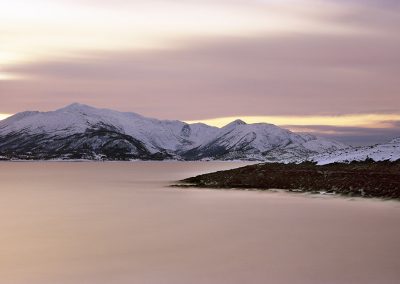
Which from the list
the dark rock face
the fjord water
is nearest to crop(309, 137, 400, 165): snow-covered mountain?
the dark rock face

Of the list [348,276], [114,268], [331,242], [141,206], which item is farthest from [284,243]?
[141,206]

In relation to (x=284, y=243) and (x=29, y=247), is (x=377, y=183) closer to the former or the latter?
(x=284, y=243)

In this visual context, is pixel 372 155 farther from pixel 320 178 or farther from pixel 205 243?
pixel 205 243

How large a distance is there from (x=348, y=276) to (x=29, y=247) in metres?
16.7

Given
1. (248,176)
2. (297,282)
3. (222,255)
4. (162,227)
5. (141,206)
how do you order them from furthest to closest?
(248,176) < (141,206) < (162,227) < (222,255) < (297,282)

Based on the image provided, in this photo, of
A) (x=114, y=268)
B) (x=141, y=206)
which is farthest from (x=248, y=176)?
(x=114, y=268)

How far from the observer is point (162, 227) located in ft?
120

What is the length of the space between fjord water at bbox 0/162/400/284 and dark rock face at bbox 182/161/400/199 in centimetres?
644

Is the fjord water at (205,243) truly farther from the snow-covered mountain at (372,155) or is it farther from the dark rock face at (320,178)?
the snow-covered mountain at (372,155)

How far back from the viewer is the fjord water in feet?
68.8

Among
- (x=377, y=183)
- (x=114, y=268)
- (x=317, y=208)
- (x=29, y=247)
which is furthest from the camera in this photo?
(x=377, y=183)

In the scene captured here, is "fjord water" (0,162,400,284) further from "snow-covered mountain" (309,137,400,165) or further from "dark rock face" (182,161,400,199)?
"snow-covered mountain" (309,137,400,165)

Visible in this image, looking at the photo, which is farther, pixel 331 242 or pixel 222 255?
pixel 331 242

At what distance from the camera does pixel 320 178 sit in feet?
223
